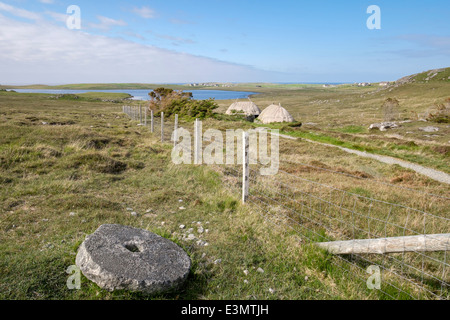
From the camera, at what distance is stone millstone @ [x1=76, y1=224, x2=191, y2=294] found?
3500mm

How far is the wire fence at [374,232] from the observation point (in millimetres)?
3727

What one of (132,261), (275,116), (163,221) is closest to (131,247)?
(132,261)

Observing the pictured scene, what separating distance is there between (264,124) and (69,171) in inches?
1111

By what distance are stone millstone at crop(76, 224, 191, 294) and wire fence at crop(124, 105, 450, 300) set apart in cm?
232

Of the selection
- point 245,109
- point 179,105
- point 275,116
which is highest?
point 179,105

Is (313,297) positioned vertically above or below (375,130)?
below

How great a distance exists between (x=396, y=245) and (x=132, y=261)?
353 cm

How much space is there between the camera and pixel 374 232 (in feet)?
19.6

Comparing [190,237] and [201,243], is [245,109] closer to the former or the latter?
[190,237]

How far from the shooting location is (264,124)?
35.1 meters

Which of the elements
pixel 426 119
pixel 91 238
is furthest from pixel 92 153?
pixel 426 119

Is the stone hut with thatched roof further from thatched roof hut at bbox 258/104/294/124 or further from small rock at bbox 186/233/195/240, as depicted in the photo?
small rock at bbox 186/233/195/240

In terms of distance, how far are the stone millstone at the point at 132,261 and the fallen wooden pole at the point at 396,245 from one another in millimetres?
2324
